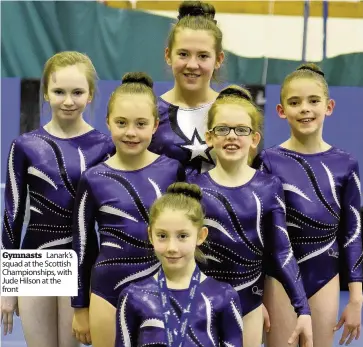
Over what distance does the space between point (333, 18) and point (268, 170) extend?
887 mm

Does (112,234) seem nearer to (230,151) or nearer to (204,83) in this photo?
(230,151)

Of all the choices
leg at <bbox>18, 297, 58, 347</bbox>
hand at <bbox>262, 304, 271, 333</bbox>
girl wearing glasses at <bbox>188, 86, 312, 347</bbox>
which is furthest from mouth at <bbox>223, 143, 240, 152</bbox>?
leg at <bbox>18, 297, 58, 347</bbox>

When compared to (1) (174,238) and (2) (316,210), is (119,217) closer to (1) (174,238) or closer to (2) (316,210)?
(1) (174,238)

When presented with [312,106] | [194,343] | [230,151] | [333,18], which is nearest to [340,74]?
[333,18]

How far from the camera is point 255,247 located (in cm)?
221

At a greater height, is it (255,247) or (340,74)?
(340,74)

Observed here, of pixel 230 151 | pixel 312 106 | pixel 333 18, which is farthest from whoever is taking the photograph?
pixel 333 18

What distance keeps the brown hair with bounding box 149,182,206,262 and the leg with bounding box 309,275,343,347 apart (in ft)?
1.71

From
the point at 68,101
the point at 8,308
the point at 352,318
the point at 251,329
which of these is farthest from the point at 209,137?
the point at 8,308

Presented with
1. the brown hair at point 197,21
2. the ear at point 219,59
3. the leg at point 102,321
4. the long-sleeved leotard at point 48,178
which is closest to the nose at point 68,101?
the long-sleeved leotard at point 48,178

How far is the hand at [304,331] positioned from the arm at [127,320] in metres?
0.47

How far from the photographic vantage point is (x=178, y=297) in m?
2.04

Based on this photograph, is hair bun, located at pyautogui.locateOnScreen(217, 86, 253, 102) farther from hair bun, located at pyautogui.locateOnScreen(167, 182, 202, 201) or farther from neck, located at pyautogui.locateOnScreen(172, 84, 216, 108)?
Answer: hair bun, located at pyautogui.locateOnScreen(167, 182, 202, 201)

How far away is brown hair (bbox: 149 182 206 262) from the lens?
2053 mm
